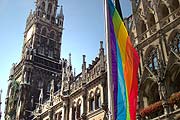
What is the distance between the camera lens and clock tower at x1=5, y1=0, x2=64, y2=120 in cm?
5172

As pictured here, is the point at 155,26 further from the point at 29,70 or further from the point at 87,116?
the point at 29,70

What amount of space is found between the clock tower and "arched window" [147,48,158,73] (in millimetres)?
22381

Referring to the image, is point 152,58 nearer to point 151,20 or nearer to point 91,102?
point 151,20

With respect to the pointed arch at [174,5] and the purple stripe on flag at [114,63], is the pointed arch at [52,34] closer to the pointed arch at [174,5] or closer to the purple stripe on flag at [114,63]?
the pointed arch at [174,5]

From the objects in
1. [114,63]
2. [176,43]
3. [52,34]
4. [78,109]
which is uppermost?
[52,34]

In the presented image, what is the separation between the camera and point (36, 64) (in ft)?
182

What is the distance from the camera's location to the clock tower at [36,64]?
170 feet

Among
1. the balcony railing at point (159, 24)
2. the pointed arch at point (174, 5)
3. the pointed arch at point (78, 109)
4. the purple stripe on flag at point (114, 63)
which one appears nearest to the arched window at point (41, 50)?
the pointed arch at point (78, 109)

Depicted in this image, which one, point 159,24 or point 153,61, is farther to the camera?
point 159,24

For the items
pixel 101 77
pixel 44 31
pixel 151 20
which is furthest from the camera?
pixel 44 31

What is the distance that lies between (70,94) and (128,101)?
2555 centimetres

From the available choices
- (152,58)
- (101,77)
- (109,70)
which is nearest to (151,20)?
(152,58)

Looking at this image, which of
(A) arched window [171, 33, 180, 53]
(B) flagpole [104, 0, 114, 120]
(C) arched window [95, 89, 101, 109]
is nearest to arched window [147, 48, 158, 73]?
(A) arched window [171, 33, 180, 53]

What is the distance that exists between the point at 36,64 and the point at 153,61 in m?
34.2
